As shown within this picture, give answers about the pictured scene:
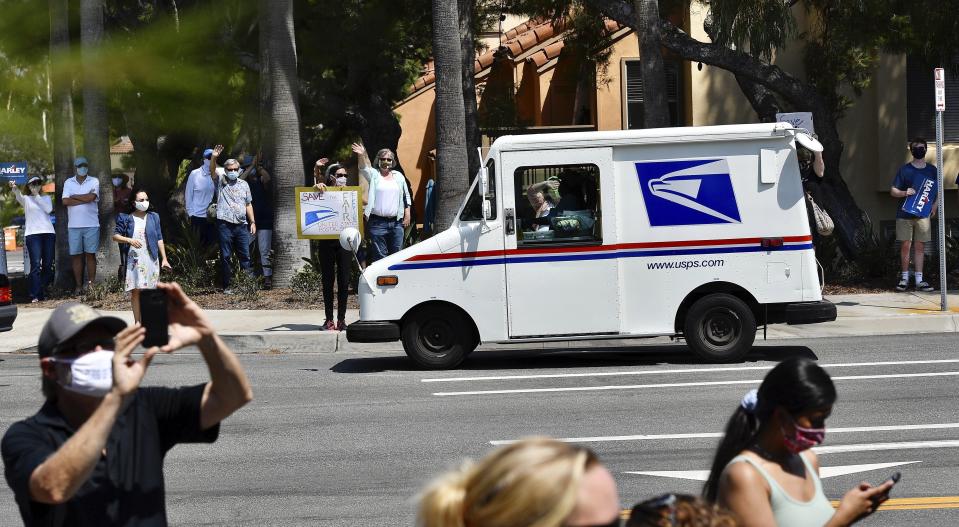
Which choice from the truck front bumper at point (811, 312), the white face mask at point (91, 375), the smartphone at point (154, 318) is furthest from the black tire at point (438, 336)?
the white face mask at point (91, 375)

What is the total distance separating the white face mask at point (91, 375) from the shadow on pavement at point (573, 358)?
9.58 meters

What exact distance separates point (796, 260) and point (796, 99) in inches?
301

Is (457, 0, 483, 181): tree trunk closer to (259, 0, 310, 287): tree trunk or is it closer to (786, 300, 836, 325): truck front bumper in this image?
(259, 0, 310, 287): tree trunk

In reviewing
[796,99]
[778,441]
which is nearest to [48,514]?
[778,441]

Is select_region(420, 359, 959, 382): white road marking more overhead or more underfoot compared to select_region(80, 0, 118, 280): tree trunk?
more underfoot

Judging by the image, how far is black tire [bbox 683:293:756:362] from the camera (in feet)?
41.8

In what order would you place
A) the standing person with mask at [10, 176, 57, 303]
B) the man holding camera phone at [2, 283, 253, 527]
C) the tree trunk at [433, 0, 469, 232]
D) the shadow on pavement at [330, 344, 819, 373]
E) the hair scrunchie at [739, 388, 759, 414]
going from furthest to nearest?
the standing person with mask at [10, 176, 57, 303]
the tree trunk at [433, 0, 469, 232]
the shadow on pavement at [330, 344, 819, 373]
the hair scrunchie at [739, 388, 759, 414]
the man holding camera phone at [2, 283, 253, 527]

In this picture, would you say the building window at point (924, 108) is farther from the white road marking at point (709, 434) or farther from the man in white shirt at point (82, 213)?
the white road marking at point (709, 434)

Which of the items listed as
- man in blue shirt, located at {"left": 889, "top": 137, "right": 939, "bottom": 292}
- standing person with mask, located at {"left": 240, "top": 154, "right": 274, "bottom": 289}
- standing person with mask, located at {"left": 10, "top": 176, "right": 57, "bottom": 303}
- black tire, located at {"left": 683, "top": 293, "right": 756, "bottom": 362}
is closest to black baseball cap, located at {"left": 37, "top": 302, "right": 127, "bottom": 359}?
black tire, located at {"left": 683, "top": 293, "right": 756, "bottom": 362}

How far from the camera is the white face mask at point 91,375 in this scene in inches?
143

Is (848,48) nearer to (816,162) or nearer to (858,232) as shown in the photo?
(858,232)

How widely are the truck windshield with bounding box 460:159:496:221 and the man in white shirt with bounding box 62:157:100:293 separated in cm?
920

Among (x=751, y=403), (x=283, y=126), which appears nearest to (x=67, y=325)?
(x=751, y=403)

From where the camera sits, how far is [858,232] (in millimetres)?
19781
